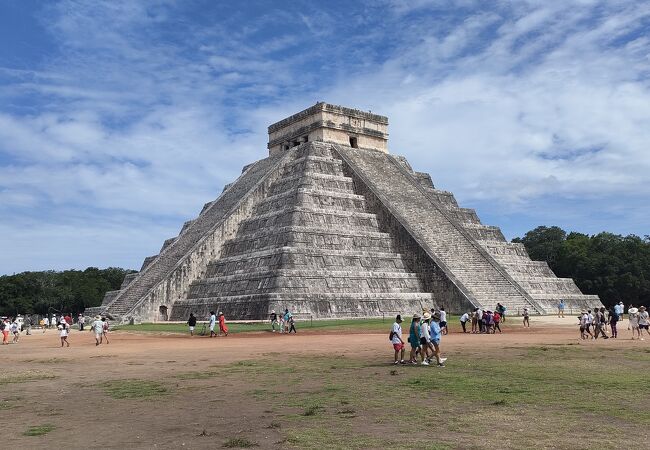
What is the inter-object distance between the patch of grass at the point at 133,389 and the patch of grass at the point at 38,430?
2207 mm

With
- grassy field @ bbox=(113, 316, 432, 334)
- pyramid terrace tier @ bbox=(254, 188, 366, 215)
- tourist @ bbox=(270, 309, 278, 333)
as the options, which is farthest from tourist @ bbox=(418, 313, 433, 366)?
pyramid terrace tier @ bbox=(254, 188, 366, 215)

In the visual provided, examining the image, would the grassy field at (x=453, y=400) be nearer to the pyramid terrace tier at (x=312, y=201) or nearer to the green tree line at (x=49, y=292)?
the pyramid terrace tier at (x=312, y=201)

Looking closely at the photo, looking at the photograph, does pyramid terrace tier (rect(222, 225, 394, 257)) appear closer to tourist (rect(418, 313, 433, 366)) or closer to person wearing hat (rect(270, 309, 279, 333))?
person wearing hat (rect(270, 309, 279, 333))

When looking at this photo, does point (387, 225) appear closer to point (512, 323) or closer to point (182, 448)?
point (512, 323)

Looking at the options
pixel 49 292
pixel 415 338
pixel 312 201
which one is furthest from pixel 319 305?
pixel 49 292

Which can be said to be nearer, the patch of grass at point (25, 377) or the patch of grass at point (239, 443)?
the patch of grass at point (239, 443)

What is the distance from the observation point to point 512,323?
91.8 feet

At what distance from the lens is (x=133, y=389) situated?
11562 mm

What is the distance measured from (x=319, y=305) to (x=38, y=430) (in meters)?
21.0

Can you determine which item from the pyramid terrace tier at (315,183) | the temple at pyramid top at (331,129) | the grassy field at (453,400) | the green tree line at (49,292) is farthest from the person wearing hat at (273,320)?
the green tree line at (49,292)

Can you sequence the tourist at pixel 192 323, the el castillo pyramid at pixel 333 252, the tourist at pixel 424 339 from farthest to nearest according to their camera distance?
the el castillo pyramid at pixel 333 252 → the tourist at pixel 192 323 → the tourist at pixel 424 339

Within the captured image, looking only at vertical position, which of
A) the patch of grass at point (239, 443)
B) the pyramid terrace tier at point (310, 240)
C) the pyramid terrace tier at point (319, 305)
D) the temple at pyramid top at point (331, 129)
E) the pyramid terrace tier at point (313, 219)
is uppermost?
the temple at pyramid top at point (331, 129)

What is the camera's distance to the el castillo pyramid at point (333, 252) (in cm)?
3016

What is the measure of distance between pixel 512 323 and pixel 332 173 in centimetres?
1534
